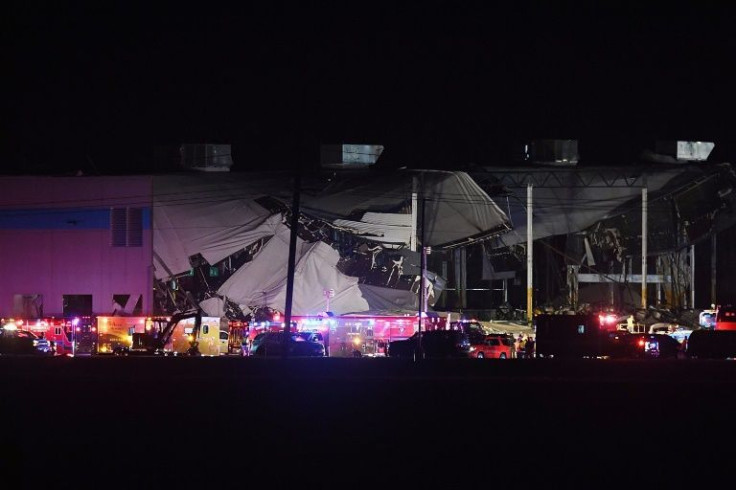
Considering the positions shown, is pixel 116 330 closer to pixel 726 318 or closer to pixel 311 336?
pixel 311 336

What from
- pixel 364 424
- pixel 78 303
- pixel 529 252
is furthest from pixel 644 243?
pixel 364 424

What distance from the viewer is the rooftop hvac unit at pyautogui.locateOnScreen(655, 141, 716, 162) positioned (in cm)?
6419

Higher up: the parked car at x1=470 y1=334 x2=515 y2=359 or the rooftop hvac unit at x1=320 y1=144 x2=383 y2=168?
the rooftop hvac unit at x1=320 y1=144 x2=383 y2=168

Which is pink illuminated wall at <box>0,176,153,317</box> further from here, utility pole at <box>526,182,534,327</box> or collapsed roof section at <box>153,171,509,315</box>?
utility pole at <box>526,182,534,327</box>

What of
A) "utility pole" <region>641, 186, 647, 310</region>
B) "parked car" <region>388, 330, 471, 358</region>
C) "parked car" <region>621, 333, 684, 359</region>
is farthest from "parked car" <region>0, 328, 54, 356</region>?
"utility pole" <region>641, 186, 647, 310</region>

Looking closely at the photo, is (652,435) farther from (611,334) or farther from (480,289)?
(480,289)

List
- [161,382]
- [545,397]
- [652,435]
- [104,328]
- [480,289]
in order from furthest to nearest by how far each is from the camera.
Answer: [480,289]
[104,328]
[161,382]
[545,397]
[652,435]

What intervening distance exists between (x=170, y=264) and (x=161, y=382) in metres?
31.2

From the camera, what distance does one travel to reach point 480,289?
207ft

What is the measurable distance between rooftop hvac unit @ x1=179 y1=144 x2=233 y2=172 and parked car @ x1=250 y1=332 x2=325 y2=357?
1870 cm

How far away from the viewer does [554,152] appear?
209 ft

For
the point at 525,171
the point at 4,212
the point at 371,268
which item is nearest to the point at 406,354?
the point at 371,268

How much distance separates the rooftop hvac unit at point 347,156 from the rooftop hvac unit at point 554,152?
9333mm

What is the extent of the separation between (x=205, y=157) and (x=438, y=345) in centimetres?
2345
